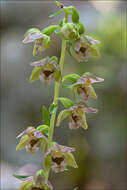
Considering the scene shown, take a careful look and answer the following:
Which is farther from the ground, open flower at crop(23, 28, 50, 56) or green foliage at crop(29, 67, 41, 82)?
open flower at crop(23, 28, 50, 56)

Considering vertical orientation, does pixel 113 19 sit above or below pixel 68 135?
above

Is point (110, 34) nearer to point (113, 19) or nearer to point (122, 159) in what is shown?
point (113, 19)

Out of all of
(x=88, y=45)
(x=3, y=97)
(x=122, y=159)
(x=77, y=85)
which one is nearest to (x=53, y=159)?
(x=77, y=85)

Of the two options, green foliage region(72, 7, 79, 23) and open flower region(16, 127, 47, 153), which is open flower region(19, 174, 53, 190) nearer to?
open flower region(16, 127, 47, 153)

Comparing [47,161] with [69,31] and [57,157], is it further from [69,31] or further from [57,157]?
[69,31]

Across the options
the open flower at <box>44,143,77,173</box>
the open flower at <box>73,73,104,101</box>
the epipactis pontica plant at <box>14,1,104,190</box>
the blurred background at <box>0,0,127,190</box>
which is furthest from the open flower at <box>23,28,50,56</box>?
the blurred background at <box>0,0,127,190</box>

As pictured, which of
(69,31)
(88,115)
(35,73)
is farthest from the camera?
(88,115)

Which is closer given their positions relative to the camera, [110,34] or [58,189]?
[58,189]

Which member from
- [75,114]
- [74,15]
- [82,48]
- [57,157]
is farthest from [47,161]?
[74,15]
